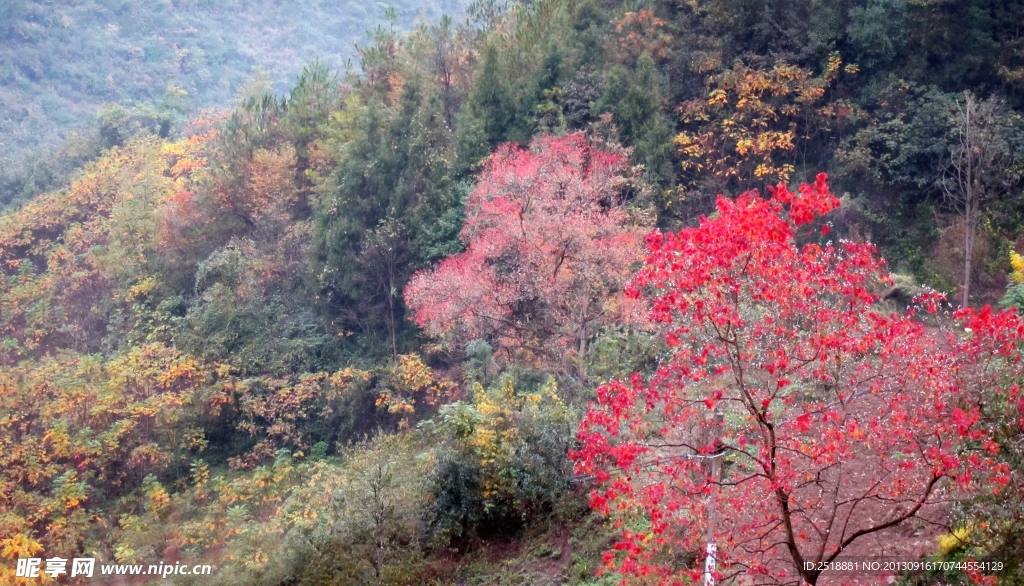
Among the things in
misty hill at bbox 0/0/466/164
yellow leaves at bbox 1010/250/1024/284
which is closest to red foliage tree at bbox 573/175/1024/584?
yellow leaves at bbox 1010/250/1024/284

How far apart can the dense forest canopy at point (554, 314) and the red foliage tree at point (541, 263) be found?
0.24ft

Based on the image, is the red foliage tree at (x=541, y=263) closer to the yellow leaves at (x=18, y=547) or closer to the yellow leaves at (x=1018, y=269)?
the yellow leaves at (x=1018, y=269)

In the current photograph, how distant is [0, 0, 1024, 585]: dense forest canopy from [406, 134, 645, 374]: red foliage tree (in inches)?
2.9

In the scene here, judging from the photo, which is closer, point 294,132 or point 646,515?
point 646,515

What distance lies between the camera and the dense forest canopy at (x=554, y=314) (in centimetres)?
588

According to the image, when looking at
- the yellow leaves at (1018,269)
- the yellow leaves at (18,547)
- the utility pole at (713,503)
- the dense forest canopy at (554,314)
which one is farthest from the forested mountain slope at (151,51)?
the utility pole at (713,503)

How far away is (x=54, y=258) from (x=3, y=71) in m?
26.0

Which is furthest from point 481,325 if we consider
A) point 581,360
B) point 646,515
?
point 646,515

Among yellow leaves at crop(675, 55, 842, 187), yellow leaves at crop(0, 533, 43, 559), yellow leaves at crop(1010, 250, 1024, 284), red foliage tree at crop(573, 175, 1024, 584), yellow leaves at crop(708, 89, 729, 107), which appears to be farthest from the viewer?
yellow leaves at crop(708, 89, 729, 107)

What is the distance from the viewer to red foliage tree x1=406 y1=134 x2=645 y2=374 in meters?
14.0

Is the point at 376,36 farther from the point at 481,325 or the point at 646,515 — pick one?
the point at 646,515

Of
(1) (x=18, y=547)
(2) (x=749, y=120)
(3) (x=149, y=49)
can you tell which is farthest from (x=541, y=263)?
(3) (x=149, y=49)

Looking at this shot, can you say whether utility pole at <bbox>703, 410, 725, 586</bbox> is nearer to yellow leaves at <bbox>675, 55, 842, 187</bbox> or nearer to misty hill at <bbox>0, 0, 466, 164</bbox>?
yellow leaves at <bbox>675, 55, 842, 187</bbox>

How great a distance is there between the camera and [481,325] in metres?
15.4
